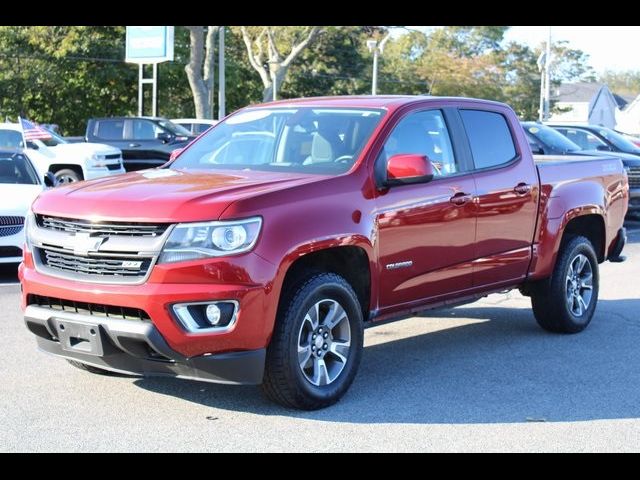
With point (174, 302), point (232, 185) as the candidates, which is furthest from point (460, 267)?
point (174, 302)

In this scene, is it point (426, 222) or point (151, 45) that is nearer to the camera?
point (426, 222)

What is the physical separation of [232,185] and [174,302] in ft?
3.04

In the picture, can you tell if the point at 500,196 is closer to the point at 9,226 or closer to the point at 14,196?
the point at 9,226

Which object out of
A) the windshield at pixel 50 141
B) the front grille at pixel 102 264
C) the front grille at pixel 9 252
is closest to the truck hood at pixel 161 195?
the front grille at pixel 102 264

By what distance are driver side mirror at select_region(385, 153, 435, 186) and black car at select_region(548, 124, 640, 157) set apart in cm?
1411

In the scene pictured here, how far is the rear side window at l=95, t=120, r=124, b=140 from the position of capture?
80.8 feet

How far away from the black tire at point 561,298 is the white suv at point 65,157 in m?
13.4

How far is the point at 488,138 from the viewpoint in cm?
751

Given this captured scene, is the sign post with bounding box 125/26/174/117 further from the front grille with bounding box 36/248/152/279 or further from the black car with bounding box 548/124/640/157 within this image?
the front grille with bounding box 36/248/152/279

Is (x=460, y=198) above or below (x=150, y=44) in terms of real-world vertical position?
below

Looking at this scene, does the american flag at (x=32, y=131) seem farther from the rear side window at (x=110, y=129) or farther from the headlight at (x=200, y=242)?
the headlight at (x=200, y=242)

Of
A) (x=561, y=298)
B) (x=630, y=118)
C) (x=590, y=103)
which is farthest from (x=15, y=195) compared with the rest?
(x=630, y=118)

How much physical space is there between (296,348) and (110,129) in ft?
66.1

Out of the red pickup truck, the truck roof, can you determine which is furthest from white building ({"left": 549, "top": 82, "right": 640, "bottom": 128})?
the truck roof
